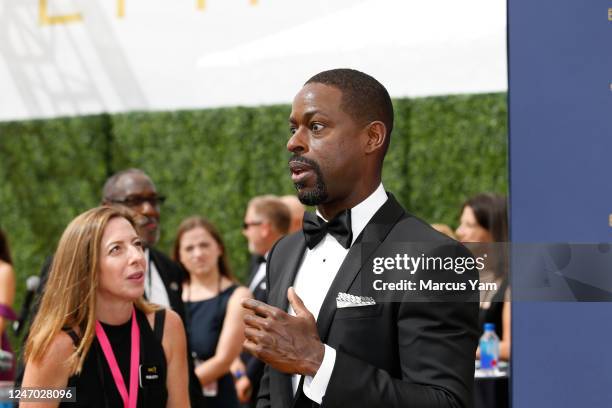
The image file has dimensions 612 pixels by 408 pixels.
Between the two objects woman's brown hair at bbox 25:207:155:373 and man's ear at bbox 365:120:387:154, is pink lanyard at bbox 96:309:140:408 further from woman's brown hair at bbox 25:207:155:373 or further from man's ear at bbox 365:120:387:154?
man's ear at bbox 365:120:387:154

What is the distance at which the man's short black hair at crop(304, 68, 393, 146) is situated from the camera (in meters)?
2.44

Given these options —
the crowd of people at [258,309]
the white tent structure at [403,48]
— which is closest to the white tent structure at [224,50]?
the white tent structure at [403,48]

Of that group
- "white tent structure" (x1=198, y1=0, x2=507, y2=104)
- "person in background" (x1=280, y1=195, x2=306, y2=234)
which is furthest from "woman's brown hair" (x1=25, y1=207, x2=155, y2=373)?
"white tent structure" (x1=198, y1=0, x2=507, y2=104)

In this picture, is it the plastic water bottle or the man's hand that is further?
the plastic water bottle

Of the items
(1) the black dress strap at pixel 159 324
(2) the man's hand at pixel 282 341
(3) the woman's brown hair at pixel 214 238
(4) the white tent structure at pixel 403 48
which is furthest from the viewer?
(4) the white tent structure at pixel 403 48

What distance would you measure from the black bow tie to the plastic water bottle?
Result: 327cm

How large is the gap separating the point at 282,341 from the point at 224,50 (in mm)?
8984

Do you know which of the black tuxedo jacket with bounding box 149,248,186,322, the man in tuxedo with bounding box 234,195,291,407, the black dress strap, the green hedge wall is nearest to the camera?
the black dress strap

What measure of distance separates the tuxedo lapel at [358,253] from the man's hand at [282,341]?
0.14m

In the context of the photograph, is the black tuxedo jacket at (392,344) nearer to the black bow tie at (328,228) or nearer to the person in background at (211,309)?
the black bow tie at (328,228)

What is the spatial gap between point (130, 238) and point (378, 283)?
1393mm

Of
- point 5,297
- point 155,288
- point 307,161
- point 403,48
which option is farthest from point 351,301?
point 403,48

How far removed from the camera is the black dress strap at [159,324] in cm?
352

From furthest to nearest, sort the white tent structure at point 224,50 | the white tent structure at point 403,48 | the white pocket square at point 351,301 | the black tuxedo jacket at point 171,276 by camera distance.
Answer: the white tent structure at point 224,50, the white tent structure at point 403,48, the black tuxedo jacket at point 171,276, the white pocket square at point 351,301
